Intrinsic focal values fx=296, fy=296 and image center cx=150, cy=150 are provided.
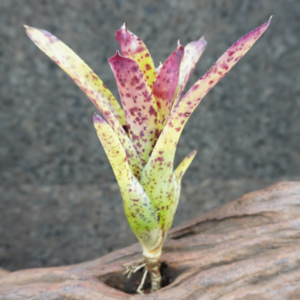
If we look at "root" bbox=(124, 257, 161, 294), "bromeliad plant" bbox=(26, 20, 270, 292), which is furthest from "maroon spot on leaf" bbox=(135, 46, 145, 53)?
"root" bbox=(124, 257, 161, 294)

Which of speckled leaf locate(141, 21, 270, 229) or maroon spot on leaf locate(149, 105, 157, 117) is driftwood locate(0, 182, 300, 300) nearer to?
speckled leaf locate(141, 21, 270, 229)

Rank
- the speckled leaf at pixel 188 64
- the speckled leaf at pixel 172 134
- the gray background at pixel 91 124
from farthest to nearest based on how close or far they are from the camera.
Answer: the gray background at pixel 91 124, the speckled leaf at pixel 188 64, the speckled leaf at pixel 172 134

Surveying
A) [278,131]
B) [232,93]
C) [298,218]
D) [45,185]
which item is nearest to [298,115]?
[278,131]

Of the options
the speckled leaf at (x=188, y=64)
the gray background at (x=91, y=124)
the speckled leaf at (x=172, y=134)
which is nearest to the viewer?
the speckled leaf at (x=172, y=134)

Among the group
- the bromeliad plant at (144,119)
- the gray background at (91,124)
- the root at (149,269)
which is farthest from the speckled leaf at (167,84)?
the gray background at (91,124)

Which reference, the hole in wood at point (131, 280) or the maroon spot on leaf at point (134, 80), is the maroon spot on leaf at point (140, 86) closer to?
the maroon spot on leaf at point (134, 80)

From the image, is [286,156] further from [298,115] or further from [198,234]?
[198,234]
